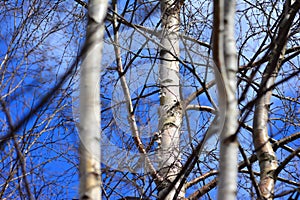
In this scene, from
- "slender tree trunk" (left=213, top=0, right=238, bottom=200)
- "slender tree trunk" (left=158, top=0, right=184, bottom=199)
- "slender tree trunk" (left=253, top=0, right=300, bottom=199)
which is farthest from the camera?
"slender tree trunk" (left=253, top=0, right=300, bottom=199)

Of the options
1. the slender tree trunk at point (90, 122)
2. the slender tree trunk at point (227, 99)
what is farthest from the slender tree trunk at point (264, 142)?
the slender tree trunk at point (90, 122)

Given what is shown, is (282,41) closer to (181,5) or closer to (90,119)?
(90,119)

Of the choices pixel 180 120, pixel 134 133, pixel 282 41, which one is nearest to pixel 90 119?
pixel 282 41

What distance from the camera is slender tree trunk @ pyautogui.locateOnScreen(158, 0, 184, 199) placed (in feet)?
Answer: 8.16

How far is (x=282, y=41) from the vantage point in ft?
6.46

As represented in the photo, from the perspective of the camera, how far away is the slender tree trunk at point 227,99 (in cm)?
134

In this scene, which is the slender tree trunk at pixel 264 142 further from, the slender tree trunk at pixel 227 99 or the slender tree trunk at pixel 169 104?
the slender tree trunk at pixel 227 99

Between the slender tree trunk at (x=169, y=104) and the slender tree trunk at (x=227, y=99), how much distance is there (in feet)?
3.04

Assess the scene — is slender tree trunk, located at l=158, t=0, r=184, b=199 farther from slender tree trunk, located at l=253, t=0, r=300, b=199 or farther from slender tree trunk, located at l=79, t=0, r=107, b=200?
slender tree trunk, located at l=79, t=0, r=107, b=200

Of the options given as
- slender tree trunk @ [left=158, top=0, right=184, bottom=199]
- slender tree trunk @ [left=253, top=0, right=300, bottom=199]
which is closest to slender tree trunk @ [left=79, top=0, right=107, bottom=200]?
slender tree trunk @ [left=158, top=0, right=184, bottom=199]

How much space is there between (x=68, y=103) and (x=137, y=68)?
146 cm

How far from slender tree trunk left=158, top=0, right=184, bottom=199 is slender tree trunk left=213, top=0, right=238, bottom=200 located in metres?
0.93

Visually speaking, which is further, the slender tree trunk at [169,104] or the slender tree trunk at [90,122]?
the slender tree trunk at [169,104]

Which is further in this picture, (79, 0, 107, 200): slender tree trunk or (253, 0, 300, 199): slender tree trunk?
(253, 0, 300, 199): slender tree trunk
